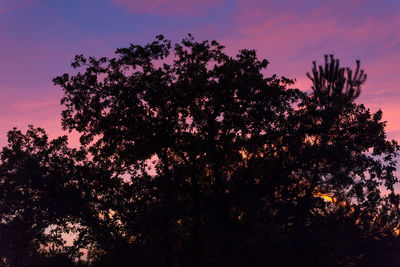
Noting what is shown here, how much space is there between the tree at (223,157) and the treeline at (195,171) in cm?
6

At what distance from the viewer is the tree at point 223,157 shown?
19.3 m

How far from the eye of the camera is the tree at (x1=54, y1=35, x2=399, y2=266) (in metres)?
19.3

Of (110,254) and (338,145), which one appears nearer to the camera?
(338,145)

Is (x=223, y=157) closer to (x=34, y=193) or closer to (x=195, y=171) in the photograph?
(x=195, y=171)

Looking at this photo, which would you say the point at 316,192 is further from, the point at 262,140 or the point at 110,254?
the point at 110,254

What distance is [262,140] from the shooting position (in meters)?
19.7

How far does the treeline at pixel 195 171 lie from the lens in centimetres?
1941

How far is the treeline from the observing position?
19406 mm

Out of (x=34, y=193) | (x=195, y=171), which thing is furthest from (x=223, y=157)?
(x=34, y=193)

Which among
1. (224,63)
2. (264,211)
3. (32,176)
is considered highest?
(224,63)

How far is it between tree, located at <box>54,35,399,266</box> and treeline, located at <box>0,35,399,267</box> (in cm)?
6

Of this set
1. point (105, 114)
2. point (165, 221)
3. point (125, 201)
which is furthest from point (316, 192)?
point (105, 114)

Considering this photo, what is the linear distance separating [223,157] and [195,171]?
2.18 metres

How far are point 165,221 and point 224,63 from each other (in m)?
7.75
